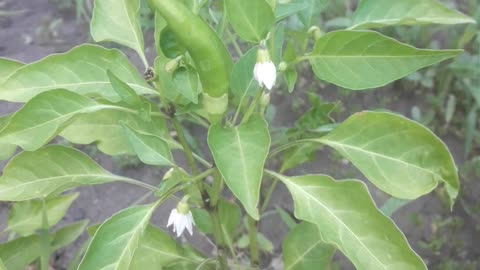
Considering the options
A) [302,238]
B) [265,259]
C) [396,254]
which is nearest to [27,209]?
[302,238]

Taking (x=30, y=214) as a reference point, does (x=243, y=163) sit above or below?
above

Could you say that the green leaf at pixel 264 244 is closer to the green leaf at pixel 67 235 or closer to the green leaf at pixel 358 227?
the green leaf at pixel 67 235

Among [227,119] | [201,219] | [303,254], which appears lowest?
A: [303,254]

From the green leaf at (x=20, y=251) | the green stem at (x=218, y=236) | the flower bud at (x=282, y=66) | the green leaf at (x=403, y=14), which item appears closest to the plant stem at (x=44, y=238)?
the green leaf at (x=20, y=251)

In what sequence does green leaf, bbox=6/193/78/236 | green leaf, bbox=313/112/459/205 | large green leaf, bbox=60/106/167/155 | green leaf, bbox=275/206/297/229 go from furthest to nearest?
1. green leaf, bbox=275/206/297/229
2. green leaf, bbox=6/193/78/236
3. large green leaf, bbox=60/106/167/155
4. green leaf, bbox=313/112/459/205

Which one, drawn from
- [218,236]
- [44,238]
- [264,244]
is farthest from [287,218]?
[44,238]

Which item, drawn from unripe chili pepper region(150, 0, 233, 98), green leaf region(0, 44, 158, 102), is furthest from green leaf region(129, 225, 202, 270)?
unripe chili pepper region(150, 0, 233, 98)

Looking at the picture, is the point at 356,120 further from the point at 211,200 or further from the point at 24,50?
the point at 24,50

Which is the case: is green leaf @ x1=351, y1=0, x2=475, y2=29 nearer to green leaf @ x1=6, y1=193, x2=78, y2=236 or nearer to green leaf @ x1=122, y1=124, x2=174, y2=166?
green leaf @ x1=122, y1=124, x2=174, y2=166

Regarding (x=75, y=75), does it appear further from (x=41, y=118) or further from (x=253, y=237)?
(x=253, y=237)
